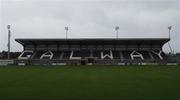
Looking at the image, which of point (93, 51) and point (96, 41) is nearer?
point (96, 41)

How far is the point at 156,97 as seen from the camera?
531 inches

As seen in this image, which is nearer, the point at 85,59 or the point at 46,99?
the point at 46,99

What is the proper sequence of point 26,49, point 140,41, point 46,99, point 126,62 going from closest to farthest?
1. point 46,99
2. point 126,62
3. point 140,41
4. point 26,49

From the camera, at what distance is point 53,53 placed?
8725cm

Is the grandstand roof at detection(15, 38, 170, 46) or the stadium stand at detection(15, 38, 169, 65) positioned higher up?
the grandstand roof at detection(15, 38, 170, 46)

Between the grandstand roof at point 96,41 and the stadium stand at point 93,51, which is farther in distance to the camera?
the grandstand roof at point 96,41

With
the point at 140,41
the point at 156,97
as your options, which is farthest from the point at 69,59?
the point at 156,97

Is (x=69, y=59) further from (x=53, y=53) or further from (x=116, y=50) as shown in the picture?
(x=116, y=50)

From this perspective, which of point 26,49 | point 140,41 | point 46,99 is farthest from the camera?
point 26,49

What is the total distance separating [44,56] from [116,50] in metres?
18.8

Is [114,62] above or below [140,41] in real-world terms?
below

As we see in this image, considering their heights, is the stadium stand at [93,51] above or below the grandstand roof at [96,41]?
below

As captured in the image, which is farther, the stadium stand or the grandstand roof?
the grandstand roof

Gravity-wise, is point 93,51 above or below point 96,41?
below
